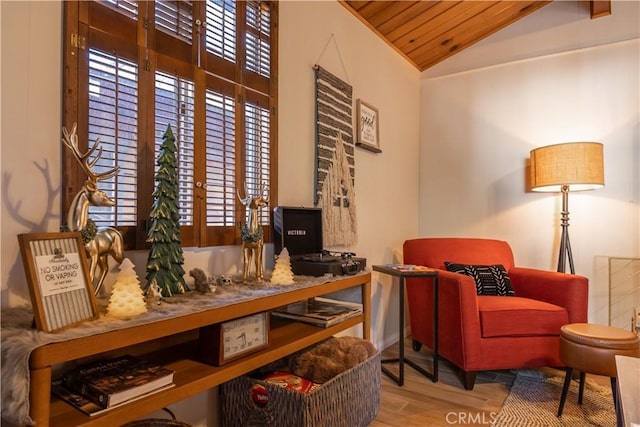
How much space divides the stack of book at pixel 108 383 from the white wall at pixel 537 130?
124 inches

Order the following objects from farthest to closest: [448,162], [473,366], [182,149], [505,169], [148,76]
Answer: [448,162], [505,169], [473,366], [182,149], [148,76]

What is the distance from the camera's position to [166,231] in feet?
4.35

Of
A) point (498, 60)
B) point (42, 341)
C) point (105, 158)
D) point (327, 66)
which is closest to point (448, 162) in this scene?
point (498, 60)

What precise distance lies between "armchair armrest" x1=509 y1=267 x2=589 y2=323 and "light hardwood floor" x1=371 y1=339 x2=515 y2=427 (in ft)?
1.85

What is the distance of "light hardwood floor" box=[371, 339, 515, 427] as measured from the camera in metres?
2.04

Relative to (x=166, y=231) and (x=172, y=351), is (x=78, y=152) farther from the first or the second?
(x=172, y=351)

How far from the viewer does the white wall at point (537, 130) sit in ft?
10.0

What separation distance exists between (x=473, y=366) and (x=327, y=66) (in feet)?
6.71

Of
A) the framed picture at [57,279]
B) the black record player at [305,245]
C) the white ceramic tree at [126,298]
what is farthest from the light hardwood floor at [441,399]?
the framed picture at [57,279]

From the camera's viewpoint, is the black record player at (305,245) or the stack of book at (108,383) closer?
the stack of book at (108,383)

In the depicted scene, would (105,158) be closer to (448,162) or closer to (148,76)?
(148,76)

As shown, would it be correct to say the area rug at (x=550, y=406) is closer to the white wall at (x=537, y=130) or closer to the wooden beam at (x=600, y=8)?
the white wall at (x=537, y=130)

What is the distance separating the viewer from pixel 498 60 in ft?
11.7

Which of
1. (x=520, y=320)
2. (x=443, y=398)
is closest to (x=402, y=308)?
(x=443, y=398)
